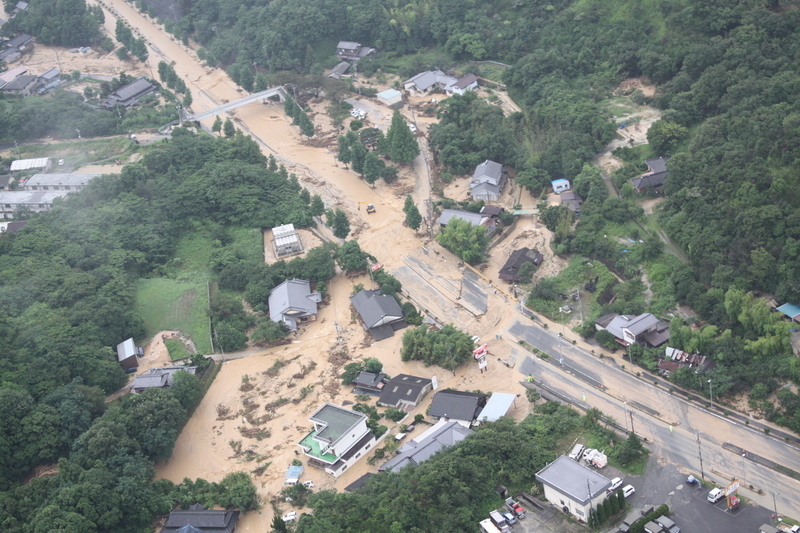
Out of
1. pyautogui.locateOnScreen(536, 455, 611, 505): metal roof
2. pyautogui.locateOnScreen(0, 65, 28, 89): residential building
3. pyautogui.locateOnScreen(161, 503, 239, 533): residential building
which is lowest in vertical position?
pyautogui.locateOnScreen(161, 503, 239, 533): residential building

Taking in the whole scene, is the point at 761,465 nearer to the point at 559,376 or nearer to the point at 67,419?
the point at 559,376

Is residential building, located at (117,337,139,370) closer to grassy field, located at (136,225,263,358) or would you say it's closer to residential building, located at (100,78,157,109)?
grassy field, located at (136,225,263,358)

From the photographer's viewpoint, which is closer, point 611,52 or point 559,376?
point 559,376

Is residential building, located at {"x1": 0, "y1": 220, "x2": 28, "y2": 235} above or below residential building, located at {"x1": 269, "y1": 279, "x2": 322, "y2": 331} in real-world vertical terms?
above

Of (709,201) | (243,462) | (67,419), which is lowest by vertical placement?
(243,462)

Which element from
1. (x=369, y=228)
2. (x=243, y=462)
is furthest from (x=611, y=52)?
(x=243, y=462)

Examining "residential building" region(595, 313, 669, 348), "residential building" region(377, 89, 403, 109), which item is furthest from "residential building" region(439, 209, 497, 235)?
"residential building" region(377, 89, 403, 109)

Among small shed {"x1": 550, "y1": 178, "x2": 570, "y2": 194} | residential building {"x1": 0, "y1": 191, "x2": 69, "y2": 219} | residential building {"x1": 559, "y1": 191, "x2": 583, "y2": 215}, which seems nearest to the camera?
residential building {"x1": 559, "y1": 191, "x2": 583, "y2": 215}
